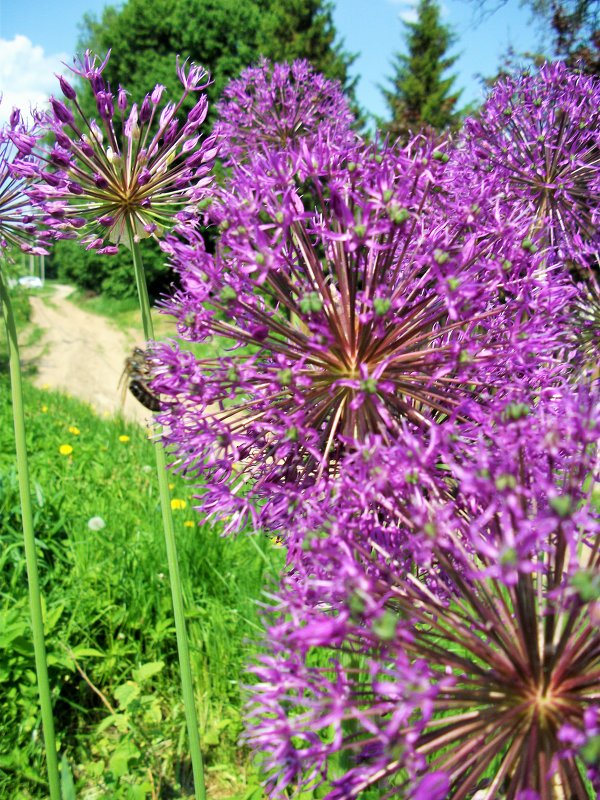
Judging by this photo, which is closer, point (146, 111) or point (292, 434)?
point (292, 434)

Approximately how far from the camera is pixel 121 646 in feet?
12.8

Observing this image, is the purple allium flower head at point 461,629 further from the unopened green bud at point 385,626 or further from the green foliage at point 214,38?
the green foliage at point 214,38

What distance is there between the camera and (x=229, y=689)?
145 inches

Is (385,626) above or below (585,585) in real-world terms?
below

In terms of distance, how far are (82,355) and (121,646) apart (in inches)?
663

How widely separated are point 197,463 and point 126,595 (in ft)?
9.46

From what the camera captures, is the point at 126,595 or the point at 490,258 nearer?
the point at 490,258

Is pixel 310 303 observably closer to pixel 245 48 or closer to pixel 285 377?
pixel 285 377

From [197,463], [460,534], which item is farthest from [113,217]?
[460,534]

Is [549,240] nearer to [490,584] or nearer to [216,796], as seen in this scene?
[490,584]

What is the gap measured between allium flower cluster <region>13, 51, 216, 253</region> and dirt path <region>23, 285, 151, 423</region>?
9.89 m

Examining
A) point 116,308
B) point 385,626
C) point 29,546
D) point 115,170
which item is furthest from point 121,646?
point 116,308

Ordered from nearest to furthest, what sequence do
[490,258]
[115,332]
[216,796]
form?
[490,258] → [216,796] → [115,332]

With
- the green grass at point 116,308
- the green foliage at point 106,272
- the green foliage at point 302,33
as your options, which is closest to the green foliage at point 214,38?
the green foliage at point 302,33
